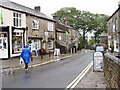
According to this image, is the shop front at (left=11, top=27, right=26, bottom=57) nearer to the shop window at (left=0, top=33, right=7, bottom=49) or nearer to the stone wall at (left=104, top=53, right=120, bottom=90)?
the shop window at (left=0, top=33, right=7, bottom=49)

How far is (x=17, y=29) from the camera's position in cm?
2272

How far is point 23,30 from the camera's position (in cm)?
2398

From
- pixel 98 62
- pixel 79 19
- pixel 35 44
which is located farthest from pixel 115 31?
pixel 79 19

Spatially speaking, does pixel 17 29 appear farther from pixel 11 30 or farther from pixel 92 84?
pixel 92 84

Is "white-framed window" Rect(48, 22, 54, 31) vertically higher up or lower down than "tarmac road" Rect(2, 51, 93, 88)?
higher up

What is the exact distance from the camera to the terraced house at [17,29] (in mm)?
20750

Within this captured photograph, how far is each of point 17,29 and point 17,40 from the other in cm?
145

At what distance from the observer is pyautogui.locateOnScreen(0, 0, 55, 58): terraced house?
20750 millimetres

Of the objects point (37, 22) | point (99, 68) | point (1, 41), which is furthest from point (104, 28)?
point (99, 68)

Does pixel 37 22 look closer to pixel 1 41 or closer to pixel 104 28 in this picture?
pixel 1 41

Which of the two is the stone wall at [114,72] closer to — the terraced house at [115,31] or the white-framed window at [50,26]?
the terraced house at [115,31]

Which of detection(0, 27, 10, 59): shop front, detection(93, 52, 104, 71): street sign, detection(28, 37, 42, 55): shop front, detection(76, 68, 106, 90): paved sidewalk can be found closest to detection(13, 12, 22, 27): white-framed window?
detection(0, 27, 10, 59): shop front

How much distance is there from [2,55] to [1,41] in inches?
64.9

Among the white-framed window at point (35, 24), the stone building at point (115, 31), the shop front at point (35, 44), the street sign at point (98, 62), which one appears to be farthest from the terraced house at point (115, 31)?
the street sign at point (98, 62)
